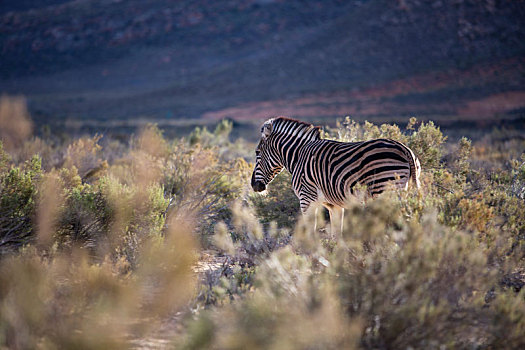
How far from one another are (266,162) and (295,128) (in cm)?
79

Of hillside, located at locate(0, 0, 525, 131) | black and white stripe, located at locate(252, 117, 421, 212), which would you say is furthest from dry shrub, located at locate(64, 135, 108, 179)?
hillside, located at locate(0, 0, 525, 131)

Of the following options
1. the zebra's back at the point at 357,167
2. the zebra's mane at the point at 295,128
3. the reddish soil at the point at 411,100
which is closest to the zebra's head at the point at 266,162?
the zebra's mane at the point at 295,128

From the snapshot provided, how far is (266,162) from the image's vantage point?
6992 mm

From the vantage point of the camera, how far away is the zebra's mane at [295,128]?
20.9 feet

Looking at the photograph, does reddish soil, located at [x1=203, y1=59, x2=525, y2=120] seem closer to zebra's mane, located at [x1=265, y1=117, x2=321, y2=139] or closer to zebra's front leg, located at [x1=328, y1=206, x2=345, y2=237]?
zebra's mane, located at [x1=265, y1=117, x2=321, y2=139]

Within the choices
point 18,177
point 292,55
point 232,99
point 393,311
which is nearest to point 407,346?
point 393,311

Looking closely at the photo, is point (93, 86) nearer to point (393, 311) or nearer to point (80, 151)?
point (80, 151)

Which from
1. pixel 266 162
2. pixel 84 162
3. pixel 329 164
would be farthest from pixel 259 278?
pixel 84 162

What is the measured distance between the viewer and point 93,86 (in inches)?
2537

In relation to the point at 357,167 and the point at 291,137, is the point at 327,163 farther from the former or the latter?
the point at 291,137

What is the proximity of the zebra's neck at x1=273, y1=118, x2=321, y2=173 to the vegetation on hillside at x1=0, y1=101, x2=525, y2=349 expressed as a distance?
1.45m

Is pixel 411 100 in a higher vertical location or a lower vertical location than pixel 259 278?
lower

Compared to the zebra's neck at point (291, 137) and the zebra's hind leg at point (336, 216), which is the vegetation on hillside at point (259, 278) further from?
the zebra's neck at point (291, 137)

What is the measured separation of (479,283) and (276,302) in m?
1.52
